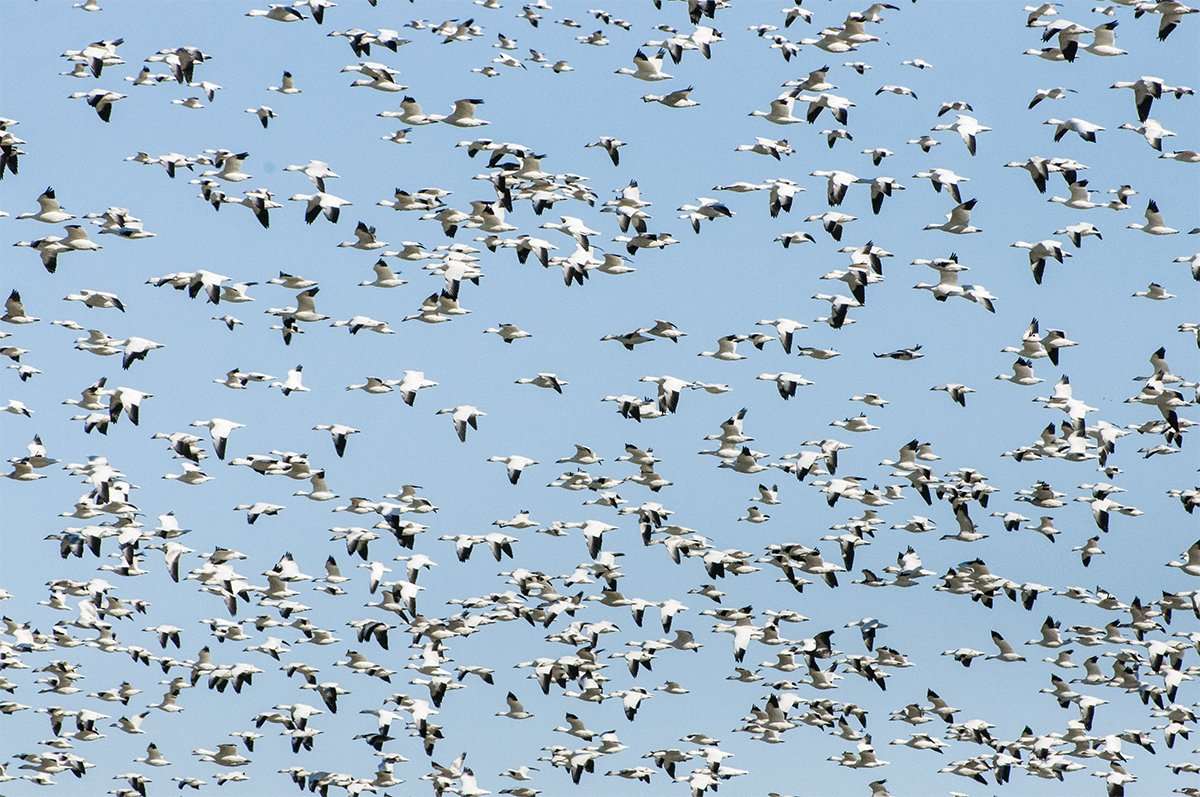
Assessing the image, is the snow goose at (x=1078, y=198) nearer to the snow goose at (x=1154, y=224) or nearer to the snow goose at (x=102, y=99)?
the snow goose at (x=1154, y=224)

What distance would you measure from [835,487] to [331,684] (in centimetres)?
1067

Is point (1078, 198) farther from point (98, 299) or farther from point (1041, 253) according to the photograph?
point (98, 299)

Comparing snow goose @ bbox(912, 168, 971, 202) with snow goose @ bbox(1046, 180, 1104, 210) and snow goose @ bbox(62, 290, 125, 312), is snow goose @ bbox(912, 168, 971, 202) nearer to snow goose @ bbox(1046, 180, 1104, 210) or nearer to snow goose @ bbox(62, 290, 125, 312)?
snow goose @ bbox(1046, 180, 1104, 210)

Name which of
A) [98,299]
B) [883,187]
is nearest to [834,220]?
[883,187]

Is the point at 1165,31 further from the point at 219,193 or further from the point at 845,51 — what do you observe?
the point at 219,193

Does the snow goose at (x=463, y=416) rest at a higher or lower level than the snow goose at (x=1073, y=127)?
lower

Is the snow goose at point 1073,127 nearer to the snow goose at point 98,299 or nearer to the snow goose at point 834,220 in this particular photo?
the snow goose at point 834,220

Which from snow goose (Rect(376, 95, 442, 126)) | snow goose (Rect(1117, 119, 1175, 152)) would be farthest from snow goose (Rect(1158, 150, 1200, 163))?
snow goose (Rect(376, 95, 442, 126))

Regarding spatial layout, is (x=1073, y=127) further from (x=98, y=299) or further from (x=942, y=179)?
(x=98, y=299)

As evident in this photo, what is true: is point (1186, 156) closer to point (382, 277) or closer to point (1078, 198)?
point (1078, 198)

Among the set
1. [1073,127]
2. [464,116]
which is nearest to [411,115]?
[464,116]

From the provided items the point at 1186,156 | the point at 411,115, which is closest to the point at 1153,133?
the point at 1186,156

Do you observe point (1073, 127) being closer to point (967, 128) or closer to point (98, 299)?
point (967, 128)

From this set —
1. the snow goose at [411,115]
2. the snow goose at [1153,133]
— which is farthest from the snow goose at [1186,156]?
the snow goose at [411,115]
